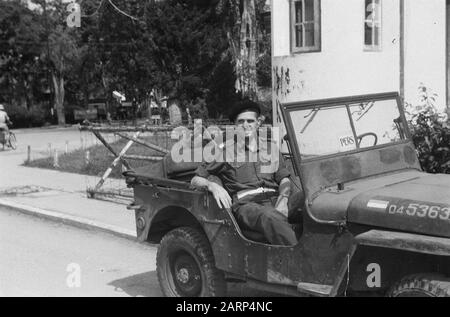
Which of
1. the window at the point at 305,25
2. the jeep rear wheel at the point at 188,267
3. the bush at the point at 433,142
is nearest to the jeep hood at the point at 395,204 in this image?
the jeep rear wheel at the point at 188,267

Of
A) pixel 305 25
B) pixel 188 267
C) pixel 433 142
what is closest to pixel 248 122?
pixel 188 267

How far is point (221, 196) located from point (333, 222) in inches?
41.7

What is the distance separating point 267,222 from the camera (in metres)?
4.51

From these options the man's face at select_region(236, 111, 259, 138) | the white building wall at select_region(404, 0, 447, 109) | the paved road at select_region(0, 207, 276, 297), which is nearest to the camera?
the man's face at select_region(236, 111, 259, 138)

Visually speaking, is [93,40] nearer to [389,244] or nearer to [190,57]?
[190,57]

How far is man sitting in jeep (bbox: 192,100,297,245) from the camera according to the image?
4.76 meters

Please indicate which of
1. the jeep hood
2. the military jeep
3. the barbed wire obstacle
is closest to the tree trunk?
the barbed wire obstacle

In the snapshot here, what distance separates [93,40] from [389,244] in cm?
3321

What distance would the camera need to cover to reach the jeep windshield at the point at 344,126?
4.50 metres

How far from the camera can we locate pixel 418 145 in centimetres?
711

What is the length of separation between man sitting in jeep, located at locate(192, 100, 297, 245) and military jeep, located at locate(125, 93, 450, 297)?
97 mm

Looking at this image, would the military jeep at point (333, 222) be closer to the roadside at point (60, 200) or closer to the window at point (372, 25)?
the roadside at point (60, 200)

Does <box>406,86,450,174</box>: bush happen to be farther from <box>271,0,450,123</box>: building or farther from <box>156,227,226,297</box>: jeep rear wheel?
<box>271,0,450,123</box>: building

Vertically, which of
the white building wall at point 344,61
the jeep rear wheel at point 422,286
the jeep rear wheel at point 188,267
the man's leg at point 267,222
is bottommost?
the jeep rear wheel at point 188,267
